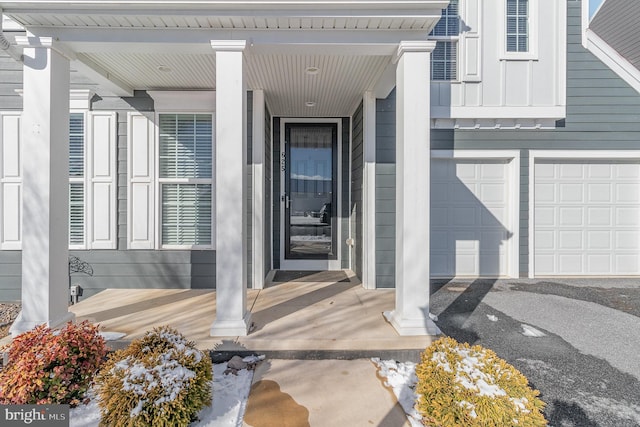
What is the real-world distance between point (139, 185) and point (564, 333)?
5.06 m

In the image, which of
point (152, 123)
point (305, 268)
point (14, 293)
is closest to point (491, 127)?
point (305, 268)

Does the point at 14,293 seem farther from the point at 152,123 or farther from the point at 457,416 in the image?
the point at 457,416

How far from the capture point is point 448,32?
4770 mm

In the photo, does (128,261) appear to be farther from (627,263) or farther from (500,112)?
(627,263)

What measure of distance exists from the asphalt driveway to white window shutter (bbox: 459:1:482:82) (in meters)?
3.10

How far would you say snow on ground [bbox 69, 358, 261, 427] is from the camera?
5.92 ft

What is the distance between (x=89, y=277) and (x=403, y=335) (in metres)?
4.02

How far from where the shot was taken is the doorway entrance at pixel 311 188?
18.2ft

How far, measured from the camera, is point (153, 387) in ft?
5.39

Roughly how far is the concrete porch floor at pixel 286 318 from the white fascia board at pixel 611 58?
4707mm

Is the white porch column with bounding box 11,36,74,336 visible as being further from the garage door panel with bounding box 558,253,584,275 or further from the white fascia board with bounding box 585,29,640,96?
the white fascia board with bounding box 585,29,640,96

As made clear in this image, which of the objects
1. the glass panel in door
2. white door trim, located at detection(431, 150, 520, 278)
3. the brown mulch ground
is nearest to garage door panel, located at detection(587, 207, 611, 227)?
white door trim, located at detection(431, 150, 520, 278)

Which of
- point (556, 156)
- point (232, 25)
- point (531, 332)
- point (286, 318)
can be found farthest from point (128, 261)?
point (556, 156)

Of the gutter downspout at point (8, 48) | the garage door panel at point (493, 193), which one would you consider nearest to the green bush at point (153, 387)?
the gutter downspout at point (8, 48)
